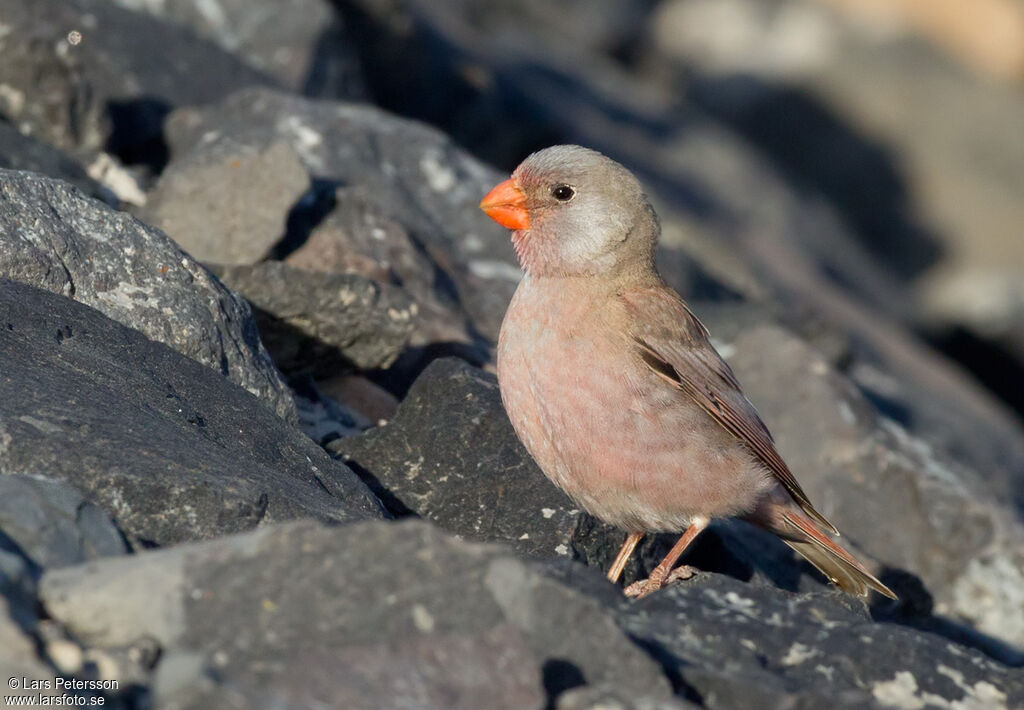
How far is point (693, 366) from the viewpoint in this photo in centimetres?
556

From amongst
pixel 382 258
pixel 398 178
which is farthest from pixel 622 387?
pixel 398 178

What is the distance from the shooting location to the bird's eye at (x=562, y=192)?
5.72m

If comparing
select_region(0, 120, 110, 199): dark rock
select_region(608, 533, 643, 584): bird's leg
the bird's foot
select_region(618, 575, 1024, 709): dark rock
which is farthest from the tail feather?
select_region(0, 120, 110, 199): dark rock

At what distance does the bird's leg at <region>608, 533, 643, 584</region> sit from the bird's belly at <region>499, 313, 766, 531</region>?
199 millimetres

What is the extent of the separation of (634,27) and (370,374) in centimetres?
1693

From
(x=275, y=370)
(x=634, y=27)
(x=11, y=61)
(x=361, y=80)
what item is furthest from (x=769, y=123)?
(x=275, y=370)

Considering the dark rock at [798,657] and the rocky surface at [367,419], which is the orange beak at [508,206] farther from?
the dark rock at [798,657]

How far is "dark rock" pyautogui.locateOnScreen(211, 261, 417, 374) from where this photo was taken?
6148 mm

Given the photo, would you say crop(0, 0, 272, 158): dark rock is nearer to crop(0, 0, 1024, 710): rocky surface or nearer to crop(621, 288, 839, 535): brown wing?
crop(0, 0, 1024, 710): rocky surface

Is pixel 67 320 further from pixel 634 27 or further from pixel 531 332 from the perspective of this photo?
pixel 634 27

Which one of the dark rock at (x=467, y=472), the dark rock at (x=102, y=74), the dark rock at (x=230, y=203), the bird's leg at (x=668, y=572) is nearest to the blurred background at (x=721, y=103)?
the dark rock at (x=102, y=74)

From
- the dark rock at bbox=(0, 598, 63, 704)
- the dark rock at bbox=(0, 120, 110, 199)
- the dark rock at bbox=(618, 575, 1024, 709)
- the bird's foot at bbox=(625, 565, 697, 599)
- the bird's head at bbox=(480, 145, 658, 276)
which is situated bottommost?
the dark rock at bbox=(0, 120, 110, 199)

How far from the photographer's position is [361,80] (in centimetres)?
1103

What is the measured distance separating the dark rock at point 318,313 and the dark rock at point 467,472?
0.62 m
